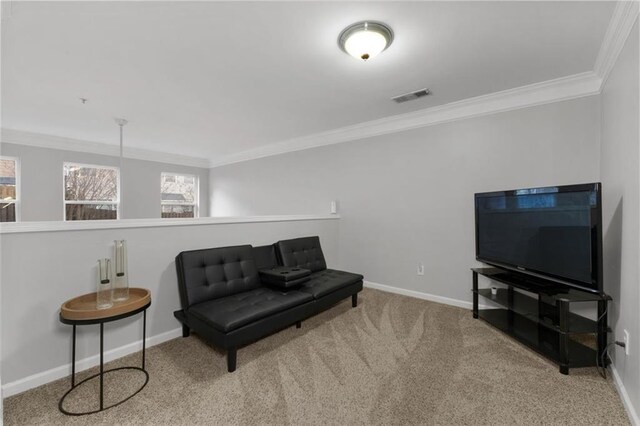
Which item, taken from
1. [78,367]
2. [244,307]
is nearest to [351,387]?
[244,307]

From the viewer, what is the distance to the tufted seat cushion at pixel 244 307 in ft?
6.57

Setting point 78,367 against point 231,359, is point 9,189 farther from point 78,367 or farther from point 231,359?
point 231,359

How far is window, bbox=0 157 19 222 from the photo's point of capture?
13.6 feet

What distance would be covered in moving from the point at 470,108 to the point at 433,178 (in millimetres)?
895

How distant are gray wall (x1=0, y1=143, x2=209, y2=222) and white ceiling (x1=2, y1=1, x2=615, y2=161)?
0.79 meters

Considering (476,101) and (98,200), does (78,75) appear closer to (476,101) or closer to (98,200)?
(98,200)

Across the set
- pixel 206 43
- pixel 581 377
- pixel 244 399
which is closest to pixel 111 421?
pixel 244 399

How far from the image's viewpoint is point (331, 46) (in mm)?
2182

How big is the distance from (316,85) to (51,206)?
4835 millimetres

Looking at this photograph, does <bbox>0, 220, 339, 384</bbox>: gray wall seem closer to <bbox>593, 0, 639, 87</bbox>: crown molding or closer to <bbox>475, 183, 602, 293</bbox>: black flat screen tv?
<bbox>475, 183, 602, 293</bbox>: black flat screen tv

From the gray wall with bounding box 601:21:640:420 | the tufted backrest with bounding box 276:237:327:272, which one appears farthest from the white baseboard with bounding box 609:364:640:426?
the tufted backrest with bounding box 276:237:327:272

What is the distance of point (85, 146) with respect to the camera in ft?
15.9

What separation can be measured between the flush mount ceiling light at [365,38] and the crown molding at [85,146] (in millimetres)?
5068

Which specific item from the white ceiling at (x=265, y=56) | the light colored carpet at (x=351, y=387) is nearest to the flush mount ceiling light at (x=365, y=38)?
the white ceiling at (x=265, y=56)
